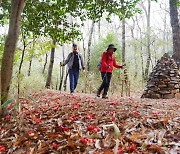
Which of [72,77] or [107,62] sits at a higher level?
[107,62]

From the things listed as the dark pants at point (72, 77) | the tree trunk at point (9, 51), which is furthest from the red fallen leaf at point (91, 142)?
the dark pants at point (72, 77)

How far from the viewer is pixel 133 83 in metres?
17.9

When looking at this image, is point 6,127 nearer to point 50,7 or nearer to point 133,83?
point 50,7

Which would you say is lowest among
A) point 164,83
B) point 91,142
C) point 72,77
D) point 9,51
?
point 91,142

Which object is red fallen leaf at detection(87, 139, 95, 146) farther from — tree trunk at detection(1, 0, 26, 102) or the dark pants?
the dark pants

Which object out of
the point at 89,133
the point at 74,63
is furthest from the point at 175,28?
the point at 89,133

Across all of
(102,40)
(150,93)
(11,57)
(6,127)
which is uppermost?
(102,40)

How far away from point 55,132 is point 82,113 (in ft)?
3.08

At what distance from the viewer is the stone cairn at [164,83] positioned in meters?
8.34

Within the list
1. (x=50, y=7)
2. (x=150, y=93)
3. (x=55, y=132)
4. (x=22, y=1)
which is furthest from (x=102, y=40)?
(x=55, y=132)

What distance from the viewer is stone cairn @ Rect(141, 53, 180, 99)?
8336mm

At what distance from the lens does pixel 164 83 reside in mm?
8453

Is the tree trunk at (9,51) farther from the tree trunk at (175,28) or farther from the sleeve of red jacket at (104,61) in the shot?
the tree trunk at (175,28)

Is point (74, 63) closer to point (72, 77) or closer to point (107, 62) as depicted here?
point (72, 77)
